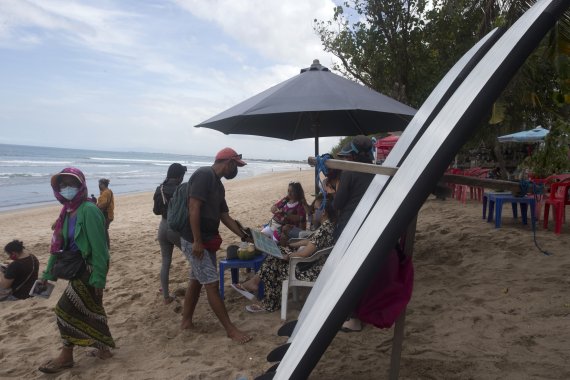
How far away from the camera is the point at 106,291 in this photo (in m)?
5.14

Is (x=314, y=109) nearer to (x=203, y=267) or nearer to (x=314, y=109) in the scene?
(x=314, y=109)

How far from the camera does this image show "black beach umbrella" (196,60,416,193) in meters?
4.09

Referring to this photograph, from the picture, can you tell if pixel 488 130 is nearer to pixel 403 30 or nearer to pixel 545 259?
pixel 403 30

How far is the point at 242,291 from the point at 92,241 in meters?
1.93

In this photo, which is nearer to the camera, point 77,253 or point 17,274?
A: point 77,253

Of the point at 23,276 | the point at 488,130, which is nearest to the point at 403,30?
the point at 488,130

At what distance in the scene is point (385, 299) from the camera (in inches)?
64.1

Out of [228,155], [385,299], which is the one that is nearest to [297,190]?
[228,155]

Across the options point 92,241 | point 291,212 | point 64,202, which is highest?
point 64,202

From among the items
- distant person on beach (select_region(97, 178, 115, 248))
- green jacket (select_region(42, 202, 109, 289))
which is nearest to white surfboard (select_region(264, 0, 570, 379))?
green jacket (select_region(42, 202, 109, 289))

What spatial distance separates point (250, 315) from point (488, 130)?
1331cm

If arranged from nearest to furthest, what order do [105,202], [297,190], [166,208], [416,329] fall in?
[416,329], [166,208], [297,190], [105,202]

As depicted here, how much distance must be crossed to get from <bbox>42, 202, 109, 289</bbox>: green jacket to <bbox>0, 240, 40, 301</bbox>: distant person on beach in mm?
1071

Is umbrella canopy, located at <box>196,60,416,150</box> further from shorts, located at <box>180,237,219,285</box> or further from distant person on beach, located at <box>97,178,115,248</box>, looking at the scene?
distant person on beach, located at <box>97,178,115,248</box>
